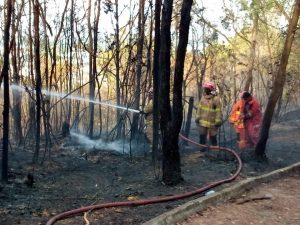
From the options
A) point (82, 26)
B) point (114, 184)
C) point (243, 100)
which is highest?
point (82, 26)

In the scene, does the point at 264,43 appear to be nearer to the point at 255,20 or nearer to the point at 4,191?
the point at 255,20

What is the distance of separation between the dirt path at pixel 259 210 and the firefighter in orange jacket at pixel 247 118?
13.9ft

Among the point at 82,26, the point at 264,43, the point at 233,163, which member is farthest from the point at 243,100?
the point at 264,43

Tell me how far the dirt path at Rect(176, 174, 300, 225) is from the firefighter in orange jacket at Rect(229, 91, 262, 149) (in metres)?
4.24

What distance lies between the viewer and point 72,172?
8586 millimetres

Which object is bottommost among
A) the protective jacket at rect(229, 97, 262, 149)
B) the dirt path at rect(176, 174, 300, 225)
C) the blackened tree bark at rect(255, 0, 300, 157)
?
the dirt path at rect(176, 174, 300, 225)

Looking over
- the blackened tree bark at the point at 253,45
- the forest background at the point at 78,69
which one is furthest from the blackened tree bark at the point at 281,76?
the blackened tree bark at the point at 253,45

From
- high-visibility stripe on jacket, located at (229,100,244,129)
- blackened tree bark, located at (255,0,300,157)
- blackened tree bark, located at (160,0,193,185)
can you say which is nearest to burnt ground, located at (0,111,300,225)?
blackened tree bark, located at (160,0,193,185)

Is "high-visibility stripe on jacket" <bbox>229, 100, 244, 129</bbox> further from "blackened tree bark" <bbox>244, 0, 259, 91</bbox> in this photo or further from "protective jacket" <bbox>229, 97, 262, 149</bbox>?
"blackened tree bark" <bbox>244, 0, 259, 91</bbox>

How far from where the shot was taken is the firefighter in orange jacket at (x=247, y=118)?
35.7 ft

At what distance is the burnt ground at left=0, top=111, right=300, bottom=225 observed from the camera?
5.62 meters

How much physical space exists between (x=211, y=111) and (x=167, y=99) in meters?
3.49

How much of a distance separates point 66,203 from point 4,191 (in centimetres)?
122

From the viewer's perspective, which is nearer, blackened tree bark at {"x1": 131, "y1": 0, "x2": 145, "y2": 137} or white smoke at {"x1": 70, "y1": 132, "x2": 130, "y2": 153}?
blackened tree bark at {"x1": 131, "y1": 0, "x2": 145, "y2": 137}
